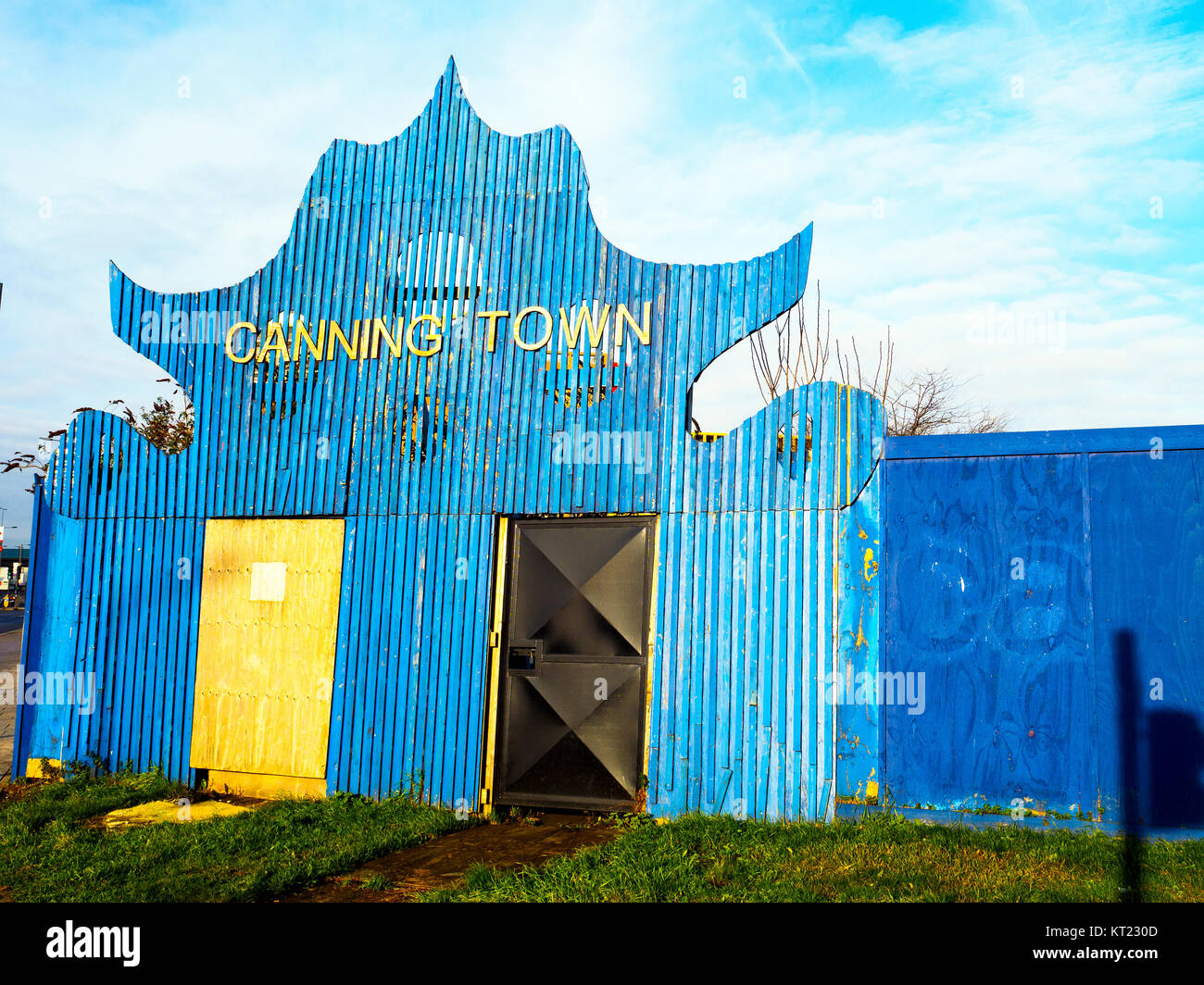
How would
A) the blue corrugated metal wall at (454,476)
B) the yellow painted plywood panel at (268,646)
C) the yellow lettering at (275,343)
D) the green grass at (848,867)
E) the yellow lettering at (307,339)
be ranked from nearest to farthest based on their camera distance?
the green grass at (848,867) → the blue corrugated metal wall at (454,476) → the yellow painted plywood panel at (268,646) → the yellow lettering at (307,339) → the yellow lettering at (275,343)

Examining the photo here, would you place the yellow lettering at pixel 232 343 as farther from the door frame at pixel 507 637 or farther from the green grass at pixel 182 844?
the green grass at pixel 182 844

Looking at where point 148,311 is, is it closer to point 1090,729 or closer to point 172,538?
point 172,538

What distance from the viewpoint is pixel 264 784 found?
9078 mm

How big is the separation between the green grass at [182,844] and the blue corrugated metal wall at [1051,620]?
3.86m

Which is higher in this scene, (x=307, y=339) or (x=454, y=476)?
(x=307, y=339)

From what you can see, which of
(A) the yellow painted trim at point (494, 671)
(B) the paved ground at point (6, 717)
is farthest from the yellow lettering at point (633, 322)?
(B) the paved ground at point (6, 717)

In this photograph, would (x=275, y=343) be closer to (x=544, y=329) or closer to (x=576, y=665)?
(x=544, y=329)

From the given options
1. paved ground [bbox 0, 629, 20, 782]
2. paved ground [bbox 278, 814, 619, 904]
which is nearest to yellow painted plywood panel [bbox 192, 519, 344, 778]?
paved ground [bbox 278, 814, 619, 904]

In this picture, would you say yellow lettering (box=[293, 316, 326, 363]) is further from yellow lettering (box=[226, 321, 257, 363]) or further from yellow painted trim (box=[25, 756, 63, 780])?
yellow painted trim (box=[25, 756, 63, 780])

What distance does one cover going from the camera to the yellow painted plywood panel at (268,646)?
9.02 meters

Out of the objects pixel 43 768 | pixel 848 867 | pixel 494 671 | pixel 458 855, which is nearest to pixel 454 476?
pixel 494 671

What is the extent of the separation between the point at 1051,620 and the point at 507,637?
4.18 meters

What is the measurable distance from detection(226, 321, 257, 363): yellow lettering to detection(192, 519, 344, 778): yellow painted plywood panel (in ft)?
5.12

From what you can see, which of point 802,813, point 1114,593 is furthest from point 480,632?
point 1114,593
